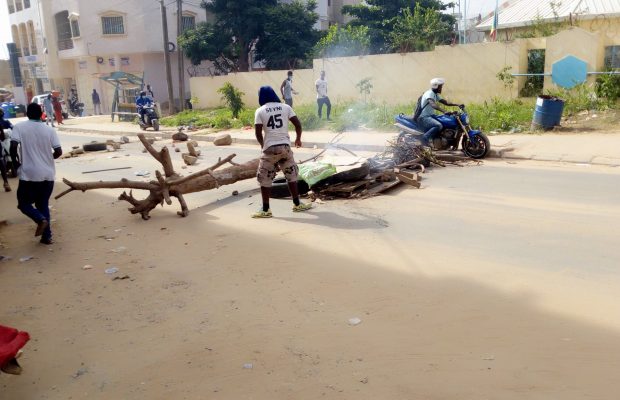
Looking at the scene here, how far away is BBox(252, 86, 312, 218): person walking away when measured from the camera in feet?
22.1

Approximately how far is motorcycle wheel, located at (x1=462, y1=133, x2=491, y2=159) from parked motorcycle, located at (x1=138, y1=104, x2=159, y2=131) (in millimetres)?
14343

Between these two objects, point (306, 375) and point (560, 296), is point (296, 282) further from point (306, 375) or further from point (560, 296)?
point (560, 296)

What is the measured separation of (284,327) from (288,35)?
93.1 ft

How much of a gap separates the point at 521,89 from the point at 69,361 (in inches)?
617

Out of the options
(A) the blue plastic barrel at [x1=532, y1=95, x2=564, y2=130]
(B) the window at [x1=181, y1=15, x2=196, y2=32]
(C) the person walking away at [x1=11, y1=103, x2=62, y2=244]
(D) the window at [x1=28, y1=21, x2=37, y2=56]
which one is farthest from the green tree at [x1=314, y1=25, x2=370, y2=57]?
(D) the window at [x1=28, y1=21, x2=37, y2=56]

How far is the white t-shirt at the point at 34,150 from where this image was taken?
20.5 feet

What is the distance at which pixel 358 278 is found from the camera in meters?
4.75

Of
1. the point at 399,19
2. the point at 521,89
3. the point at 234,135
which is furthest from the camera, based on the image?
the point at 399,19

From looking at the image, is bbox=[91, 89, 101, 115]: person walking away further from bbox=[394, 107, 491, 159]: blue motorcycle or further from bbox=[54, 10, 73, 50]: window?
bbox=[394, 107, 491, 159]: blue motorcycle

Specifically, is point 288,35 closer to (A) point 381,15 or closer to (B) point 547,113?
(A) point 381,15

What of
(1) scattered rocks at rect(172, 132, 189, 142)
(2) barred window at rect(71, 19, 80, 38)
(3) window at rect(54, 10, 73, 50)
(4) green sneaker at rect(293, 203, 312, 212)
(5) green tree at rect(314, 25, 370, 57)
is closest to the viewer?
(4) green sneaker at rect(293, 203, 312, 212)

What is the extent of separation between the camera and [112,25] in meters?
32.9

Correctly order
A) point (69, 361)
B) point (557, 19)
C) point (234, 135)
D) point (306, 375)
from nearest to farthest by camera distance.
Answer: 1. point (306, 375)
2. point (69, 361)
3. point (234, 135)
4. point (557, 19)

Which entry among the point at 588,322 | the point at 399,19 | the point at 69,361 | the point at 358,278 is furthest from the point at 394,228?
the point at 399,19
